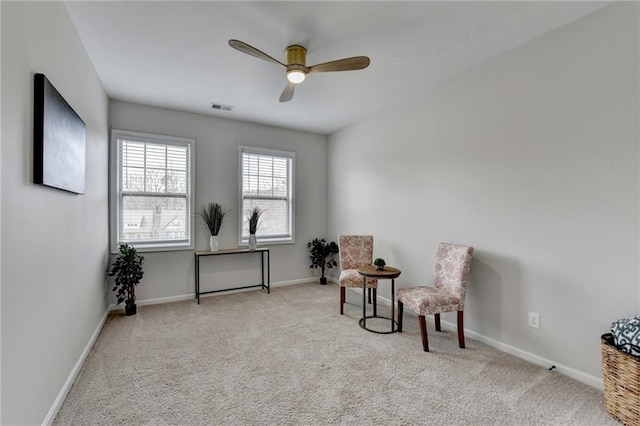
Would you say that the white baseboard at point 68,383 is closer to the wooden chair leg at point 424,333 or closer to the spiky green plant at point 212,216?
the spiky green plant at point 212,216

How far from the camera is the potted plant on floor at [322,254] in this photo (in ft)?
16.9

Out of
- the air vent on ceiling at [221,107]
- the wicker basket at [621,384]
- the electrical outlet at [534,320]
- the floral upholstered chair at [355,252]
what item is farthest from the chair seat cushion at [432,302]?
the air vent on ceiling at [221,107]

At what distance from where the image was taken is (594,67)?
2188 millimetres

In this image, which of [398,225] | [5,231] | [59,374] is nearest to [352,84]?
[398,225]

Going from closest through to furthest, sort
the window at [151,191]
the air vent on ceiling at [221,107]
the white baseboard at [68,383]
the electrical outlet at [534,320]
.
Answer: the white baseboard at [68,383] < the electrical outlet at [534,320] < the window at [151,191] < the air vent on ceiling at [221,107]

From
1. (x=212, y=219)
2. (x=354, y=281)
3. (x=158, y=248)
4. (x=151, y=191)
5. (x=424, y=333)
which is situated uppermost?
(x=151, y=191)

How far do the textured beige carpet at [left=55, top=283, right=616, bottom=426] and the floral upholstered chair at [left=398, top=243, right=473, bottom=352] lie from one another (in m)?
0.30

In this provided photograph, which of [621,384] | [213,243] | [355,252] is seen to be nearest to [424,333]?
[621,384]

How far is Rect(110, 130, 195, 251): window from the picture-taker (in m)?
3.91

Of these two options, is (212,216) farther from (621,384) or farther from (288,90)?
(621,384)

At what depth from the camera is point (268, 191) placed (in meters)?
5.04

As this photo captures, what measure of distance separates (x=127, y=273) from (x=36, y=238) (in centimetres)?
209

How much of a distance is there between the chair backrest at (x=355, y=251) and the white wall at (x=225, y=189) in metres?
1.34

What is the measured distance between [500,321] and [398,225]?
159cm
